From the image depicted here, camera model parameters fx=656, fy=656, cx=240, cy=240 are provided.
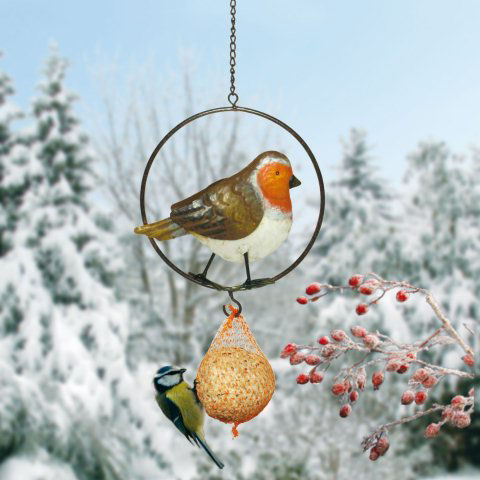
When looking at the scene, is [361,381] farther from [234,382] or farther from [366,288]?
[234,382]

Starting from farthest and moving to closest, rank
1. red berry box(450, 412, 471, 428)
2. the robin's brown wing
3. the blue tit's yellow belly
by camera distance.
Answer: the blue tit's yellow belly < the robin's brown wing < red berry box(450, 412, 471, 428)

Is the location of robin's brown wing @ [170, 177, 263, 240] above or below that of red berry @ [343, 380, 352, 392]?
above

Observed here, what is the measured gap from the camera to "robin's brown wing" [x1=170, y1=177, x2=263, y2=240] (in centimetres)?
180

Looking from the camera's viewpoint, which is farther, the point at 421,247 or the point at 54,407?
the point at 421,247

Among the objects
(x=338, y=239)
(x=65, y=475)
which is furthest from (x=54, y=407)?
(x=338, y=239)

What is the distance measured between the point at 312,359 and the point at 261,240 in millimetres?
399

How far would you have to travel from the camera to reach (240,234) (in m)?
1.81

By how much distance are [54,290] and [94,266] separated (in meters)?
0.54

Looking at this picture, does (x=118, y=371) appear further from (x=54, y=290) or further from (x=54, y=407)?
(x=54, y=407)

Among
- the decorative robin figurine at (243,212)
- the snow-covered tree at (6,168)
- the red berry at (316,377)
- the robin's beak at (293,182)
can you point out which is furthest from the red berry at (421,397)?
the snow-covered tree at (6,168)

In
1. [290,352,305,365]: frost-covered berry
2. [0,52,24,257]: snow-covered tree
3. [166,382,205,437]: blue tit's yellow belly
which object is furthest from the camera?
[0,52,24,257]: snow-covered tree

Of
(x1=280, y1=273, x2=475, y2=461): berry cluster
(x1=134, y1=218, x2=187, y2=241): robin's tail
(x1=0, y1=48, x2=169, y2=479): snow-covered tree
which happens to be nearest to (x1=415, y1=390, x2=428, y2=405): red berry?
(x1=280, y1=273, x2=475, y2=461): berry cluster

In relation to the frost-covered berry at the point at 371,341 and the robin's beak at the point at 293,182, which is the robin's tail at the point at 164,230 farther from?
the frost-covered berry at the point at 371,341

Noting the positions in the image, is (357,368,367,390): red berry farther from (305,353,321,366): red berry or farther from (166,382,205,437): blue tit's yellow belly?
(166,382,205,437): blue tit's yellow belly
